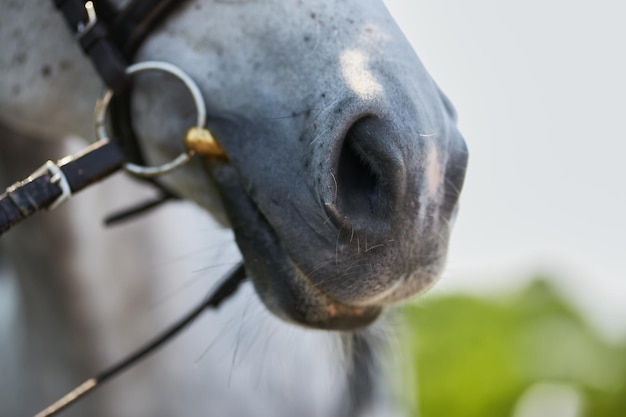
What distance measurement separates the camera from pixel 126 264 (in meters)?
1.82

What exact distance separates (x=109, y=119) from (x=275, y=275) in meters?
0.34

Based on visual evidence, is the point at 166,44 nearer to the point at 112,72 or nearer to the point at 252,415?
the point at 112,72

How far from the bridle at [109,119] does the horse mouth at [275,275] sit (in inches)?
2.3

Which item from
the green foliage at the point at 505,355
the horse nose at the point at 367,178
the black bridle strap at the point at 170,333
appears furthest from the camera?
the green foliage at the point at 505,355

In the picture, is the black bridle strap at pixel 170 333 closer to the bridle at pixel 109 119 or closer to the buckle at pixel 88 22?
the bridle at pixel 109 119

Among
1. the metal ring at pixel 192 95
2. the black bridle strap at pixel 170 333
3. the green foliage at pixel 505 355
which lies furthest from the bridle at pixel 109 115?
the green foliage at pixel 505 355

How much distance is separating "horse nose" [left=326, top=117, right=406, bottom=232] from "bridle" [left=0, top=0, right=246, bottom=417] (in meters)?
0.21

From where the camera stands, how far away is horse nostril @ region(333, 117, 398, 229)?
2.95 feet

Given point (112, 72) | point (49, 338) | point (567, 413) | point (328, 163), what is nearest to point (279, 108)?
point (328, 163)

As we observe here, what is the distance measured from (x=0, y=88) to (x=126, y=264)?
0.65 meters

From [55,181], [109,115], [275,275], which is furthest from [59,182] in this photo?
[275,275]

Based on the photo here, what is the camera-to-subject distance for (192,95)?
106cm

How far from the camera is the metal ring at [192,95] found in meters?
1.05

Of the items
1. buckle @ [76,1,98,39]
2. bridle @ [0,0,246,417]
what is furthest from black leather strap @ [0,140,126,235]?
buckle @ [76,1,98,39]
